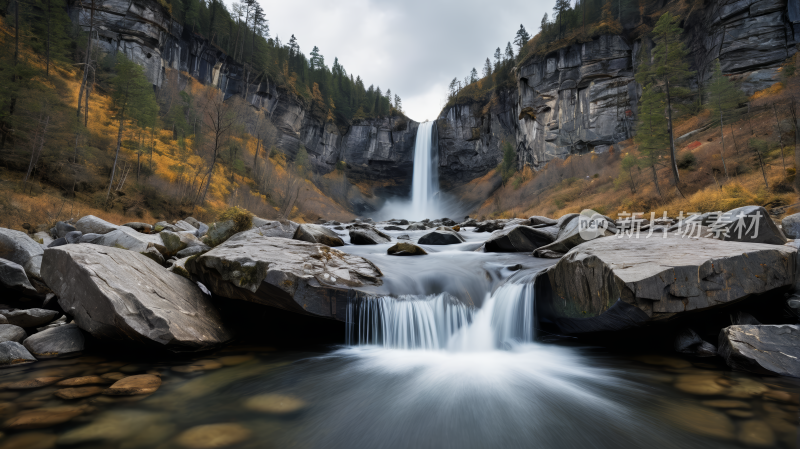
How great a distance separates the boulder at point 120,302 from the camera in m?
3.49

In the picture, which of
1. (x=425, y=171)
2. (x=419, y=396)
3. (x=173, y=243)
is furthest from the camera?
(x=425, y=171)

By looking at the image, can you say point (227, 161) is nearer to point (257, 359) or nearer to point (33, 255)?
point (33, 255)

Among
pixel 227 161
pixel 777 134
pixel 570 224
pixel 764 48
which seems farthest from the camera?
pixel 227 161

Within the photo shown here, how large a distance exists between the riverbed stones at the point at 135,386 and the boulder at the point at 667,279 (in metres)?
4.96

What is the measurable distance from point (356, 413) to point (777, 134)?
26.4 metres

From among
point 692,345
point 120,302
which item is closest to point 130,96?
point 120,302

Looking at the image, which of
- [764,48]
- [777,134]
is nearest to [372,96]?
[764,48]

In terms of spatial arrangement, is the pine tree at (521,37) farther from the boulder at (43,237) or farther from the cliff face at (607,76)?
the boulder at (43,237)

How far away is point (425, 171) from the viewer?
57.7 m

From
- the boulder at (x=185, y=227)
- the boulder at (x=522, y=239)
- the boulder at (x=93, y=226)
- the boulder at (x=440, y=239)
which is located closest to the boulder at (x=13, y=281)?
the boulder at (x=93, y=226)

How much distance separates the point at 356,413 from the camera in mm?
3012

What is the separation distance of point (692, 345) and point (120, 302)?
667 cm

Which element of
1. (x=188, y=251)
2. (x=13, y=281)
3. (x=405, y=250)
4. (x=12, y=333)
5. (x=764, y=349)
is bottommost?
(x=12, y=333)

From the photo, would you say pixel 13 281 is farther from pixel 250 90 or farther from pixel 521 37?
pixel 521 37
